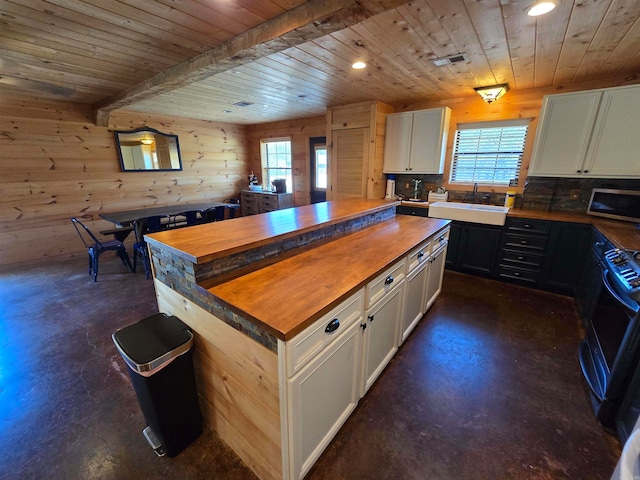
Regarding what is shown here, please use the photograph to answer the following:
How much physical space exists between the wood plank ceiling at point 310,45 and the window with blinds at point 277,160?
2726 millimetres

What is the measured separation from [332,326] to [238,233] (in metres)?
0.84

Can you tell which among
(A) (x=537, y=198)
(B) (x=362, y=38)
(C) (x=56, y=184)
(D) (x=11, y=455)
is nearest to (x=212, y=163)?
(C) (x=56, y=184)

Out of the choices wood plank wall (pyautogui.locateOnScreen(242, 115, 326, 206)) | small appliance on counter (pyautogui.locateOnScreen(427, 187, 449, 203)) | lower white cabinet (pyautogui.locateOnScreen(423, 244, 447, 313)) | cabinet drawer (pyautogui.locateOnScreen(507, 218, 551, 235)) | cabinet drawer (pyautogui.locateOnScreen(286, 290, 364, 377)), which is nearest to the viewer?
cabinet drawer (pyautogui.locateOnScreen(286, 290, 364, 377))

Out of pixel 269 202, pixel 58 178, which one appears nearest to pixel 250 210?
pixel 269 202

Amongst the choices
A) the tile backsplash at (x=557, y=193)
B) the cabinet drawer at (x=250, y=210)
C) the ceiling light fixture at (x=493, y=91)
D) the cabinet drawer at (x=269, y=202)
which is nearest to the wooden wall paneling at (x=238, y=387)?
the ceiling light fixture at (x=493, y=91)

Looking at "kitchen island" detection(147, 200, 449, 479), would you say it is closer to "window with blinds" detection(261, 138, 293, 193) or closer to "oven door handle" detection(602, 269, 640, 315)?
"oven door handle" detection(602, 269, 640, 315)

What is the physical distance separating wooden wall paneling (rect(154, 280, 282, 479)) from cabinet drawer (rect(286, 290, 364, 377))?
0.27 ft

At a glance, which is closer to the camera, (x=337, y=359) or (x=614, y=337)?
(x=337, y=359)

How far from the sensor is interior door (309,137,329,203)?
540cm

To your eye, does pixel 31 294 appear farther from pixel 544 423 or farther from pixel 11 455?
pixel 544 423

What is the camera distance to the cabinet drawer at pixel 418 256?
2027 mm

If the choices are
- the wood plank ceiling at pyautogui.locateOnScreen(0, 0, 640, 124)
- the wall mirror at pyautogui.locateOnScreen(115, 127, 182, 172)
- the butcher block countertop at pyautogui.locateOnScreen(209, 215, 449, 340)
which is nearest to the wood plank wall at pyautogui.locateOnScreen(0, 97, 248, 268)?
the wall mirror at pyautogui.locateOnScreen(115, 127, 182, 172)

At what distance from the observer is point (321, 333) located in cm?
118

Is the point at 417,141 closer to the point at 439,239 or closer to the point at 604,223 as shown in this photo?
the point at 439,239
